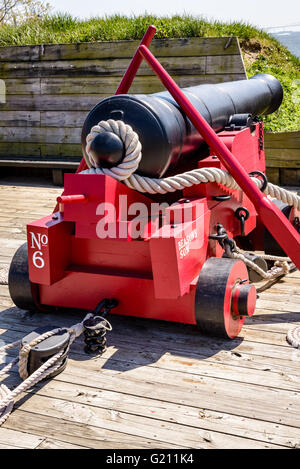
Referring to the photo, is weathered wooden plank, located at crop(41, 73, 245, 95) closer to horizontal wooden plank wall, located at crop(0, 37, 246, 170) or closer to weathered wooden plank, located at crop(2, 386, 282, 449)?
horizontal wooden plank wall, located at crop(0, 37, 246, 170)

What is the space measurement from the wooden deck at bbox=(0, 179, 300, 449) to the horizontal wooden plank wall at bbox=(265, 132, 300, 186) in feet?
9.88

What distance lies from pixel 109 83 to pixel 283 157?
220 centimetres

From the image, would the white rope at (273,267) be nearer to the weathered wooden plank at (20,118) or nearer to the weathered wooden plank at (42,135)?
the weathered wooden plank at (42,135)

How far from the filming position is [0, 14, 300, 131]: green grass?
6613mm

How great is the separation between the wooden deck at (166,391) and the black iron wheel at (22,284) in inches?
3.7

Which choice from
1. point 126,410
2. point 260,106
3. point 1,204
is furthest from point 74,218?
point 1,204

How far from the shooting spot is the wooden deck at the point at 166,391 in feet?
5.64

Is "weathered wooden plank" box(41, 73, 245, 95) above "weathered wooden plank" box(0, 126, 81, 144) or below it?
above

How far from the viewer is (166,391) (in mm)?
1998

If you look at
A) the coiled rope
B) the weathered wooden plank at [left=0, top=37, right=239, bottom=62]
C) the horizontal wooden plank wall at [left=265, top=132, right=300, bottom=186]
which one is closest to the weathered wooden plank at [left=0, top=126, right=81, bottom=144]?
the weathered wooden plank at [left=0, top=37, right=239, bottom=62]

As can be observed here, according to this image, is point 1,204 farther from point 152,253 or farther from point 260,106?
point 152,253

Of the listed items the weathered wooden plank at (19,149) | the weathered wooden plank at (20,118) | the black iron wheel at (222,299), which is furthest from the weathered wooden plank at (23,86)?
the black iron wheel at (222,299)

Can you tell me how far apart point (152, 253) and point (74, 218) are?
0.35 m

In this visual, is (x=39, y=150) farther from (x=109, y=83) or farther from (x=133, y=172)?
(x=133, y=172)
